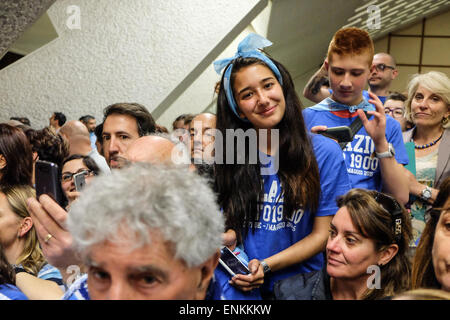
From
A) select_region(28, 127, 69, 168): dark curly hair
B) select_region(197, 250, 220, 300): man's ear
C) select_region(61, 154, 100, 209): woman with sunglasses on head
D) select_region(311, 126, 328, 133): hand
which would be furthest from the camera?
select_region(28, 127, 69, 168): dark curly hair

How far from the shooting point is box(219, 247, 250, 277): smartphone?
1709 millimetres

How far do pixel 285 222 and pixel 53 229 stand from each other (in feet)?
3.10

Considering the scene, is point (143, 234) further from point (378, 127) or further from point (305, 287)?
point (378, 127)

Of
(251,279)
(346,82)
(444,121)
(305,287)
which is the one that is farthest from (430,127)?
(251,279)

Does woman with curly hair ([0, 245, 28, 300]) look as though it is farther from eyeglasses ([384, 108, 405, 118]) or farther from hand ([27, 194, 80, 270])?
eyeglasses ([384, 108, 405, 118])

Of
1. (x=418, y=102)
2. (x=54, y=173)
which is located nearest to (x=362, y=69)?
(x=418, y=102)

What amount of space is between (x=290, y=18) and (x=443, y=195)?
4.96 m

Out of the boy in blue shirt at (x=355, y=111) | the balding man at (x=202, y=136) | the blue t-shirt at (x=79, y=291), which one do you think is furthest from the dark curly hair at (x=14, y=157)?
the boy in blue shirt at (x=355, y=111)

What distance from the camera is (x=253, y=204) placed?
1964 millimetres

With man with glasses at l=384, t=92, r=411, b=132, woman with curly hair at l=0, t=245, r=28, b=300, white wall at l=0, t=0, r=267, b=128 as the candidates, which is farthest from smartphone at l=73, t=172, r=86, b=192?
man with glasses at l=384, t=92, r=411, b=132

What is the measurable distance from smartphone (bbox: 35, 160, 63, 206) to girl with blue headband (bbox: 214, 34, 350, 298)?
0.70 meters

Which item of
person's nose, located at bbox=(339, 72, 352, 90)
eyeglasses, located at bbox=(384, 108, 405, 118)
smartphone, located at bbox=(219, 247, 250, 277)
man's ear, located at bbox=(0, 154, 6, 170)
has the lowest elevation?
smartphone, located at bbox=(219, 247, 250, 277)

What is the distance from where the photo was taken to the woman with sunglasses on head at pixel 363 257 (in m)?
1.75

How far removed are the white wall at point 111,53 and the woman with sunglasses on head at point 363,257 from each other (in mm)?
3118
